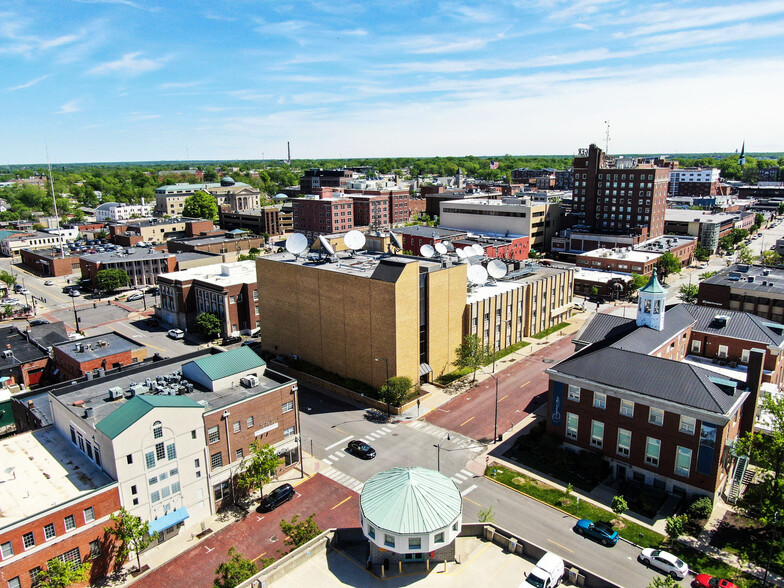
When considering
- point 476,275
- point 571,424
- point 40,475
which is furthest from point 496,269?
point 40,475

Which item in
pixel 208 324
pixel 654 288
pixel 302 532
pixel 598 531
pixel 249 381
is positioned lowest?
pixel 598 531

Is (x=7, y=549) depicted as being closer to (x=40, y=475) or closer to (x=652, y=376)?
(x=40, y=475)

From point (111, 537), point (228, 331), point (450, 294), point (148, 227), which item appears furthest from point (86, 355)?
point (148, 227)

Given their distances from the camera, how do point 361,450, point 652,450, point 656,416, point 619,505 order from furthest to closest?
1. point 361,450
2. point 652,450
3. point 656,416
4. point 619,505

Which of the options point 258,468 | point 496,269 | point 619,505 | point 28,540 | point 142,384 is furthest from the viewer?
point 496,269

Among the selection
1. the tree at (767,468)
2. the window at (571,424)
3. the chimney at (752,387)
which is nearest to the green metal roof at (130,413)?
the window at (571,424)

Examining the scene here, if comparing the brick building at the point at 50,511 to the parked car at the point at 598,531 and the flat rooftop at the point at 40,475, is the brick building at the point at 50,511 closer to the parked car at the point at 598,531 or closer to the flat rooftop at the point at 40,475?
the flat rooftop at the point at 40,475

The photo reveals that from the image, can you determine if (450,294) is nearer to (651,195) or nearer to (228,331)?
(228,331)
